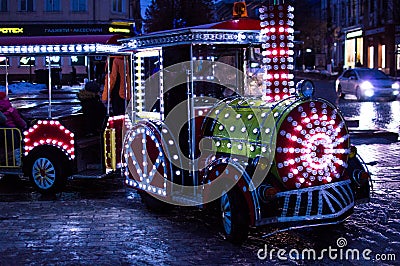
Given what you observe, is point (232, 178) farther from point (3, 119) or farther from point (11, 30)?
point (11, 30)

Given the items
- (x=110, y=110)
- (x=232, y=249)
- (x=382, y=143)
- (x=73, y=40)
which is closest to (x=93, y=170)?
(x=110, y=110)

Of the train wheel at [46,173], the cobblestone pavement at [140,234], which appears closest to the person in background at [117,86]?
the train wheel at [46,173]

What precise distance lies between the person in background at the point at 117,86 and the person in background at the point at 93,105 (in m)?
0.18

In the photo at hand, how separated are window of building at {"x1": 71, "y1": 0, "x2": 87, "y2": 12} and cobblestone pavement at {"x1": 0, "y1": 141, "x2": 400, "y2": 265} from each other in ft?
126

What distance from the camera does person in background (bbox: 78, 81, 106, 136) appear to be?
10.4m

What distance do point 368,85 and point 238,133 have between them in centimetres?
2226

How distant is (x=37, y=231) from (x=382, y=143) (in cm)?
947

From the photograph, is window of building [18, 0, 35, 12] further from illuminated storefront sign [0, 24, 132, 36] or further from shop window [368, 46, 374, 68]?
shop window [368, 46, 374, 68]

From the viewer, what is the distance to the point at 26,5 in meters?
46.3

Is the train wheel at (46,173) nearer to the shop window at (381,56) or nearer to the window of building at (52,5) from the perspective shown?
the window of building at (52,5)

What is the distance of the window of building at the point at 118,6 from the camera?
47.7m

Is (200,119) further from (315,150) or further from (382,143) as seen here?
(382,143)

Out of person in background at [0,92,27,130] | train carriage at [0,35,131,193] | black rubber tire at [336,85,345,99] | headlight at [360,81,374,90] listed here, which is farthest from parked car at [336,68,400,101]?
person in background at [0,92,27,130]

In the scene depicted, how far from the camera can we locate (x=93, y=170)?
1018 cm
